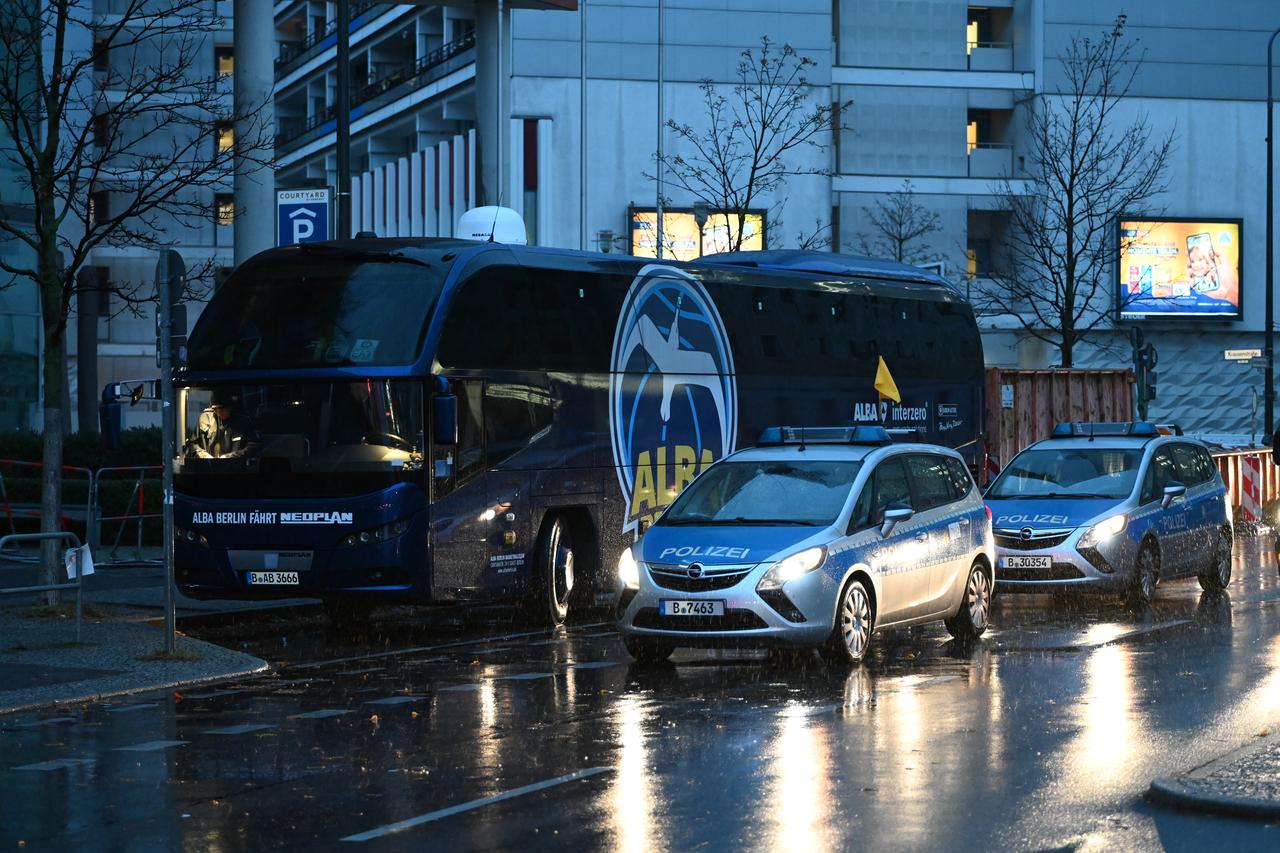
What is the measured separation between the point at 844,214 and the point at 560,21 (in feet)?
33.8

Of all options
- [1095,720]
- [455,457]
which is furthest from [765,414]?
[1095,720]

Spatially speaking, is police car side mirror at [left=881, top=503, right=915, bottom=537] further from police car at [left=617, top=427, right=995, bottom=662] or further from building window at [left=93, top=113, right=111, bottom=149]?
building window at [left=93, top=113, right=111, bottom=149]

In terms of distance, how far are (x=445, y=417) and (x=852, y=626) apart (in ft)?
13.9

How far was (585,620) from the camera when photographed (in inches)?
755

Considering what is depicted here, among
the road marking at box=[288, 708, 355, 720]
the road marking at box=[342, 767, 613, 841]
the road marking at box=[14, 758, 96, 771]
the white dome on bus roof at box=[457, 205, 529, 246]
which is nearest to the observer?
the road marking at box=[342, 767, 613, 841]

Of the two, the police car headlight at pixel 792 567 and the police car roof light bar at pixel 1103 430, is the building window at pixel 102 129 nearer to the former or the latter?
the police car headlight at pixel 792 567

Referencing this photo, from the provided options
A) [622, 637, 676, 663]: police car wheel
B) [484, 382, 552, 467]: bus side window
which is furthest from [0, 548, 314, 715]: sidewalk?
[484, 382, 552, 467]: bus side window

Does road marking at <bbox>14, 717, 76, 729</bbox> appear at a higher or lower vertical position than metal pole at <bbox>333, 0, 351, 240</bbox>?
lower

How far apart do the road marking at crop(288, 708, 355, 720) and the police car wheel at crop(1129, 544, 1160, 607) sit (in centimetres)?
931

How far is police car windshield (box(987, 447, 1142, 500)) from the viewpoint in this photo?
65.5ft

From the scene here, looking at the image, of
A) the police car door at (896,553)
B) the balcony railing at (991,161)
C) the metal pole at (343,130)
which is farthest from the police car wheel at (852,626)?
the balcony railing at (991,161)

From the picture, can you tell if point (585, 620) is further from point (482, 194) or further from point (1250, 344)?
point (1250, 344)

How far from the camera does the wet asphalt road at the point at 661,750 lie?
26.6ft

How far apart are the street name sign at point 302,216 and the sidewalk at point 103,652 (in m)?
3.97
